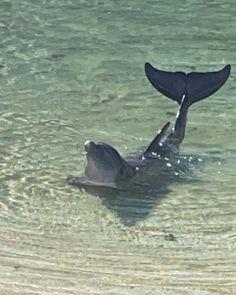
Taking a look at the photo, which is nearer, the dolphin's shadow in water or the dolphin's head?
the dolphin's shadow in water

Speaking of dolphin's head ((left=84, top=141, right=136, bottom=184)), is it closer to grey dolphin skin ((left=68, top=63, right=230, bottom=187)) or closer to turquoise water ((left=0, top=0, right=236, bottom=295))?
grey dolphin skin ((left=68, top=63, right=230, bottom=187))

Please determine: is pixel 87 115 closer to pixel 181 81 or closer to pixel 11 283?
pixel 181 81

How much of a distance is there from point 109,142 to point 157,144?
1.52 feet

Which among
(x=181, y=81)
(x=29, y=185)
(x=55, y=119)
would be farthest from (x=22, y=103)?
(x=29, y=185)

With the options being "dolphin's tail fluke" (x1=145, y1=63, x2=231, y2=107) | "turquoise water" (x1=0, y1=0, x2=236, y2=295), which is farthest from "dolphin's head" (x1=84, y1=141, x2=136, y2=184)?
"dolphin's tail fluke" (x1=145, y1=63, x2=231, y2=107)

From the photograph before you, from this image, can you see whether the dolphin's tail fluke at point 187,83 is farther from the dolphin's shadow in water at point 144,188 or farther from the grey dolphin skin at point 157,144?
the dolphin's shadow in water at point 144,188

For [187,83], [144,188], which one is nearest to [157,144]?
[144,188]

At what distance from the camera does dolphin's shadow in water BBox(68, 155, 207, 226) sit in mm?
6173

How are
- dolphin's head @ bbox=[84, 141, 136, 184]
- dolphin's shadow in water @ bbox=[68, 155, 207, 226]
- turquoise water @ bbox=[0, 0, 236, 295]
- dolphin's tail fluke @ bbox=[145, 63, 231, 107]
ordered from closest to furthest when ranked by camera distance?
turquoise water @ bbox=[0, 0, 236, 295], dolphin's shadow in water @ bbox=[68, 155, 207, 226], dolphin's head @ bbox=[84, 141, 136, 184], dolphin's tail fluke @ bbox=[145, 63, 231, 107]

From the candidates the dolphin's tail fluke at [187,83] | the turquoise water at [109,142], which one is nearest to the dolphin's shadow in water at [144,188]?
the turquoise water at [109,142]

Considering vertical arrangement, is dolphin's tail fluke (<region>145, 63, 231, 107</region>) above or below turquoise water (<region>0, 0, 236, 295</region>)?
above

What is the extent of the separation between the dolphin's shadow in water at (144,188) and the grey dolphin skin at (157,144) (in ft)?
0.15

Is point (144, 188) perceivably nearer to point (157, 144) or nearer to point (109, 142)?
point (157, 144)

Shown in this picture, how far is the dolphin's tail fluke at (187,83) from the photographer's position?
7.71m
